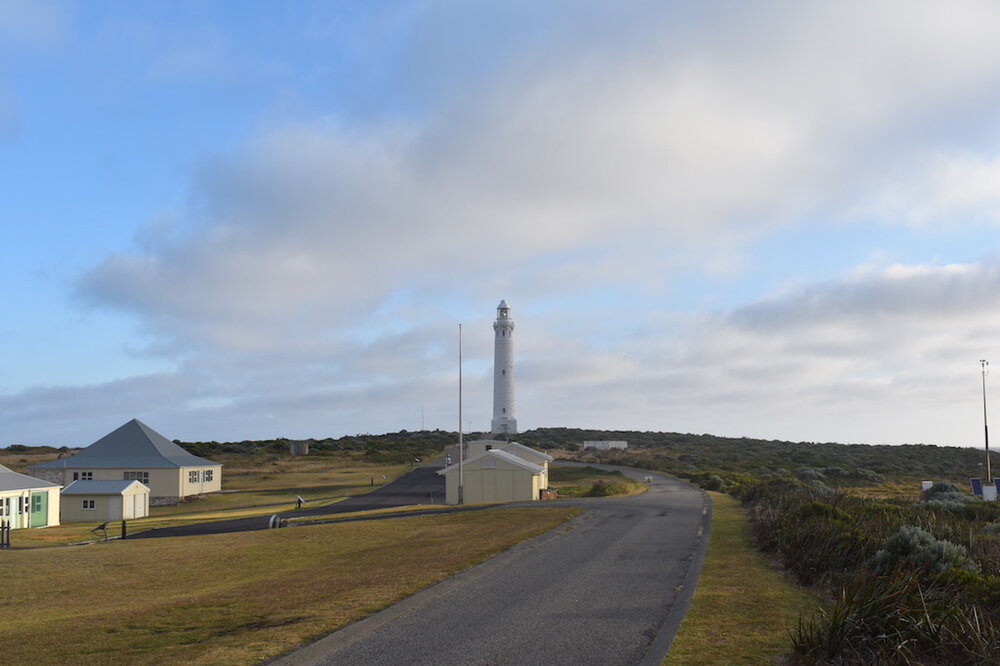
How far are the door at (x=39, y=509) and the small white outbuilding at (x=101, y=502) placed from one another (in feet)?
13.4

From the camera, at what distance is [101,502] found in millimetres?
55906

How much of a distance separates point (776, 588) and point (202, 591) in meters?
14.1

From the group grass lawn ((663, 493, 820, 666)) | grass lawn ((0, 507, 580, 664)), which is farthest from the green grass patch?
grass lawn ((663, 493, 820, 666))

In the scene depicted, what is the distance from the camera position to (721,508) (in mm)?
37188

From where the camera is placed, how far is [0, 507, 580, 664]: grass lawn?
13.1 m

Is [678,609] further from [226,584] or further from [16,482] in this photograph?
[16,482]

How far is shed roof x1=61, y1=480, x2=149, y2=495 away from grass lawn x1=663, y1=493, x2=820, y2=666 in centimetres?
4665

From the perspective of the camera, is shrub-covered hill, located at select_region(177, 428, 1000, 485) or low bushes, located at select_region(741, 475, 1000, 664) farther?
shrub-covered hill, located at select_region(177, 428, 1000, 485)

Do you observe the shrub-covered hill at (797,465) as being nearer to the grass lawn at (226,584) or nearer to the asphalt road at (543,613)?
the grass lawn at (226,584)

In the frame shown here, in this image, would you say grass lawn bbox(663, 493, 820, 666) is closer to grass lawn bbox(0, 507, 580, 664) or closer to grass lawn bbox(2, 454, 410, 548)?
grass lawn bbox(0, 507, 580, 664)

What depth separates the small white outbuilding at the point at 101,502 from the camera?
5562cm

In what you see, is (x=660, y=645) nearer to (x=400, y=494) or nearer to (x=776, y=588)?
(x=776, y=588)

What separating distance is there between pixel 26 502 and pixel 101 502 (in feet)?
20.5

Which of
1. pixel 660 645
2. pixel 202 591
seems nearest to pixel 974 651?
pixel 660 645
